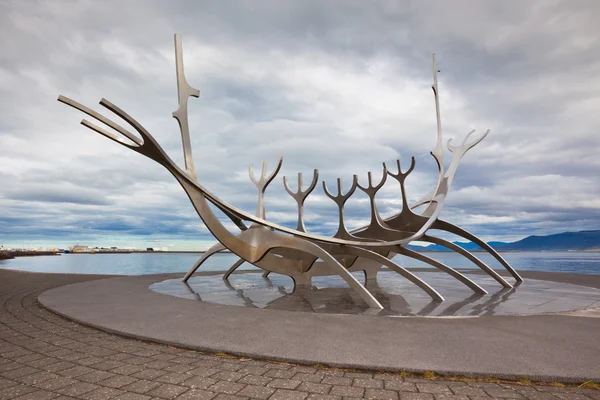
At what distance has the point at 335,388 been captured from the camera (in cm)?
362

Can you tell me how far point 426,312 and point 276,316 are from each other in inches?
132

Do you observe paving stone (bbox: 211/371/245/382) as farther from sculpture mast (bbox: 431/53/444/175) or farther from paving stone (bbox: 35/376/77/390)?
sculpture mast (bbox: 431/53/444/175)

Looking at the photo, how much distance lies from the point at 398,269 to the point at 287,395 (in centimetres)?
749

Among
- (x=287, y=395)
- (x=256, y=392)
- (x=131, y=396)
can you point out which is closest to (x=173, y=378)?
(x=131, y=396)

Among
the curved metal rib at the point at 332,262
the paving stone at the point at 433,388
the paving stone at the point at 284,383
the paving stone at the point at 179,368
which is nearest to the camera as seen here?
the paving stone at the point at 433,388

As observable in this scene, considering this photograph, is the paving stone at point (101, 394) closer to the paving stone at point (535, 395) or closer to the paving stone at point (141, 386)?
the paving stone at point (141, 386)

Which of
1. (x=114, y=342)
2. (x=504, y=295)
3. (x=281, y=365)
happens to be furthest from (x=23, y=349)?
(x=504, y=295)

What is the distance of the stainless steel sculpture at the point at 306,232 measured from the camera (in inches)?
376

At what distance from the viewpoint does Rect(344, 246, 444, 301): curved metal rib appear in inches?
382

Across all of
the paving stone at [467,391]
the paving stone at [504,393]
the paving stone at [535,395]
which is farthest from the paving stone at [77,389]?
the paving stone at [535,395]

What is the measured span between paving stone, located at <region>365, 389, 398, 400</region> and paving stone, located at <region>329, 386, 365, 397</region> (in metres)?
0.07

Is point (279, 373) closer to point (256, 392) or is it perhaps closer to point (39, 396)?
point (256, 392)

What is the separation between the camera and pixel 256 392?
3.51m

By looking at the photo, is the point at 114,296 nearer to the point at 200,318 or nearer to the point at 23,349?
the point at 200,318
